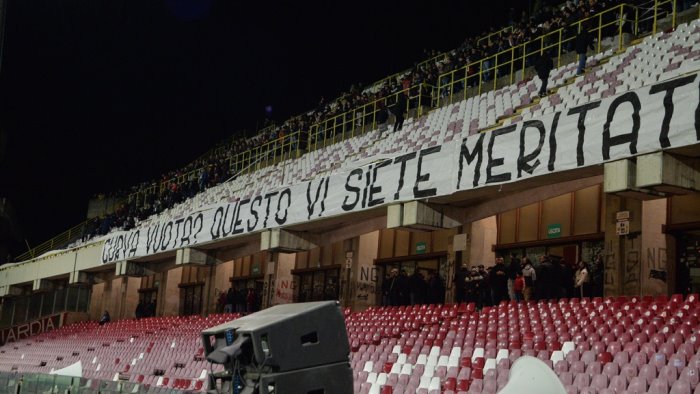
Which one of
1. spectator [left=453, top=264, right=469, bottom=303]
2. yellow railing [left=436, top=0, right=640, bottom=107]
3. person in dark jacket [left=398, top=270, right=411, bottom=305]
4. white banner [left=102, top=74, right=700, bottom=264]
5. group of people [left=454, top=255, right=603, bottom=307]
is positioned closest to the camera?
white banner [left=102, top=74, right=700, bottom=264]

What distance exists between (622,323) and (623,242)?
377 cm

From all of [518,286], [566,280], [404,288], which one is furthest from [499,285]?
[404,288]

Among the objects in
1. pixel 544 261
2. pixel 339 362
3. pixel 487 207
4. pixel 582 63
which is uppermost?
pixel 582 63

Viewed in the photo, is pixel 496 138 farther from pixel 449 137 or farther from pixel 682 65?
pixel 449 137

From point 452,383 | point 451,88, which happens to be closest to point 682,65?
point 452,383

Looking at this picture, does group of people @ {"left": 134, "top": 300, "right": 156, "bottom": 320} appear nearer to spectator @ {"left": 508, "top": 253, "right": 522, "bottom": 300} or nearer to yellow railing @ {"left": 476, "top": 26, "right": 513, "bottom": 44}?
yellow railing @ {"left": 476, "top": 26, "right": 513, "bottom": 44}

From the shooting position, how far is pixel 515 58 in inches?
827

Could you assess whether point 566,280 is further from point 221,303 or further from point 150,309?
point 150,309

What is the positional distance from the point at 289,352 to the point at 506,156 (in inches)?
321

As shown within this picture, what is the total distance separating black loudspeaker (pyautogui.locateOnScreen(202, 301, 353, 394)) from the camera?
484cm

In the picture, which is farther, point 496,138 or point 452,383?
point 496,138

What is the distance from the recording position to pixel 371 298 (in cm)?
2025

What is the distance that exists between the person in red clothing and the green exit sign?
8.13 feet

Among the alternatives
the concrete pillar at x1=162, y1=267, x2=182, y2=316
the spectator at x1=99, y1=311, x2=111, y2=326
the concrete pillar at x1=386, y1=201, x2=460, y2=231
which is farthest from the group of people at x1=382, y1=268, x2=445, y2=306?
the spectator at x1=99, y1=311, x2=111, y2=326
